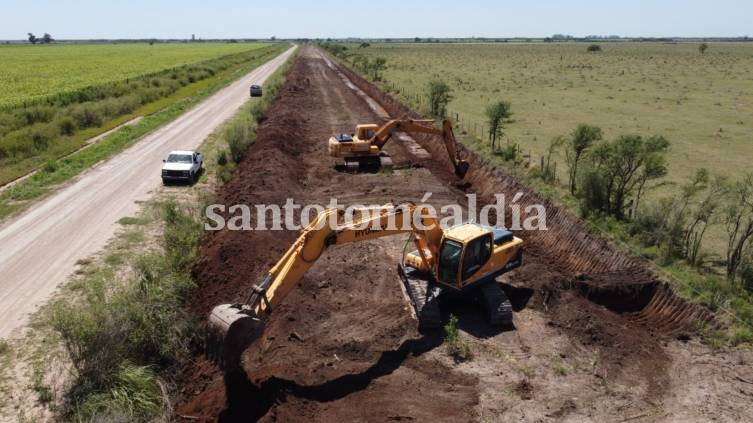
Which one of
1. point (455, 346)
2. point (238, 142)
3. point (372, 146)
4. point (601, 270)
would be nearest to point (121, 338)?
point (455, 346)

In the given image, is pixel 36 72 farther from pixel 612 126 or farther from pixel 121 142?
pixel 612 126

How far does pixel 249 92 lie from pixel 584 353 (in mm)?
60518

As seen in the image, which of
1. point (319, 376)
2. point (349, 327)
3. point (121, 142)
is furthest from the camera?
point (121, 142)

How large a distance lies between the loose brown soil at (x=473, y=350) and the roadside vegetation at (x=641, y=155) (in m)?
1.46

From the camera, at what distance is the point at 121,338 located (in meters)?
12.0

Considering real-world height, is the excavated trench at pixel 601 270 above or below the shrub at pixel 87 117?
below

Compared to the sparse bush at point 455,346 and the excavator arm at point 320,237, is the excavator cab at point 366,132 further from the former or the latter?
the sparse bush at point 455,346

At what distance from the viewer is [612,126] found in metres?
42.0

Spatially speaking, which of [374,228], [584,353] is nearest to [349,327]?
[374,228]

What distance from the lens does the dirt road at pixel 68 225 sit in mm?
17000

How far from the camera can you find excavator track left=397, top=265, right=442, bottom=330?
14.6 metres

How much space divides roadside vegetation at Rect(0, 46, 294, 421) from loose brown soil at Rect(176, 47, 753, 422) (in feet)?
2.42

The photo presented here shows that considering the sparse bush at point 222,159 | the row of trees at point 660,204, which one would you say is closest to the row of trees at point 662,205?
the row of trees at point 660,204

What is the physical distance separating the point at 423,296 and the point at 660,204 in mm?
11430
